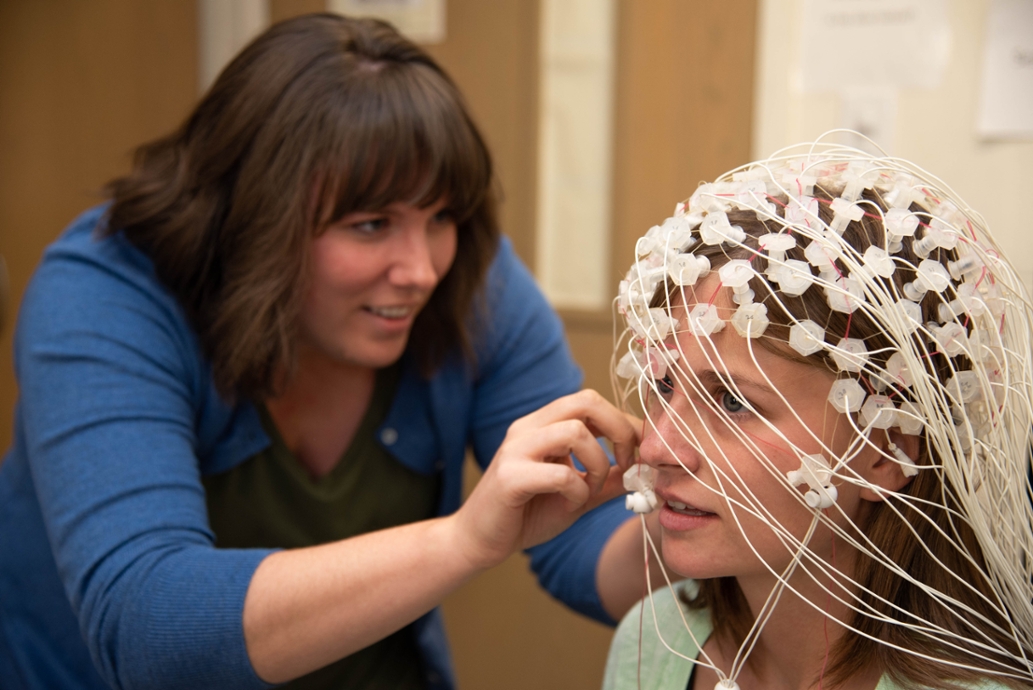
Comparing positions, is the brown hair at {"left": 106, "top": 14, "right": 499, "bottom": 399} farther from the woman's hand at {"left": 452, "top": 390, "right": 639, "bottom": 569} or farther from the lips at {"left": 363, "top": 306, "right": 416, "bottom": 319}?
the woman's hand at {"left": 452, "top": 390, "right": 639, "bottom": 569}

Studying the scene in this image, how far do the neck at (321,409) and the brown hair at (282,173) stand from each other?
11cm

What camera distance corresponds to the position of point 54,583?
121 centimetres

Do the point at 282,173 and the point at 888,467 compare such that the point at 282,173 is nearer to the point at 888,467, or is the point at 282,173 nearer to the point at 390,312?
the point at 390,312

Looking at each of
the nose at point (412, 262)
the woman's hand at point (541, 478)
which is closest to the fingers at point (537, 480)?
the woman's hand at point (541, 478)

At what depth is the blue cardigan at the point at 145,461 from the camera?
955 mm

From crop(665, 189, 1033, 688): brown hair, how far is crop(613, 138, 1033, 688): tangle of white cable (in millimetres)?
10

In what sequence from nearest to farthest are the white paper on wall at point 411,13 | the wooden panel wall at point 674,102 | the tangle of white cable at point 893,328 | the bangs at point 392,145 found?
the tangle of white cable at point 893,328 < the bangs at point 392,145 < the wooden panel wall at point 674,102 < the white paper on wall at point 411,13

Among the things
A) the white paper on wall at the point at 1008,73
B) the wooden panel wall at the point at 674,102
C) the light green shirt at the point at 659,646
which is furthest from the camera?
the wooden panel wall at the point at 674,102

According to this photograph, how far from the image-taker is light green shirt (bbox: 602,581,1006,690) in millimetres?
1024

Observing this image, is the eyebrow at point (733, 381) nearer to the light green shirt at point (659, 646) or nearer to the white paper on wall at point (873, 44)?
the light green shirt at point (659, 646)

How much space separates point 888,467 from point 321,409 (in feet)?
2.73

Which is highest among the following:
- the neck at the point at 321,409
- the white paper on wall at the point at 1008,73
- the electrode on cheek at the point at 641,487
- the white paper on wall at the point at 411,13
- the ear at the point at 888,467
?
the white paper on wall at the point at 411,13

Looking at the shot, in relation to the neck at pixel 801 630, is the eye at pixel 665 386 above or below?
above

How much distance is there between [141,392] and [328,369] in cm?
34
